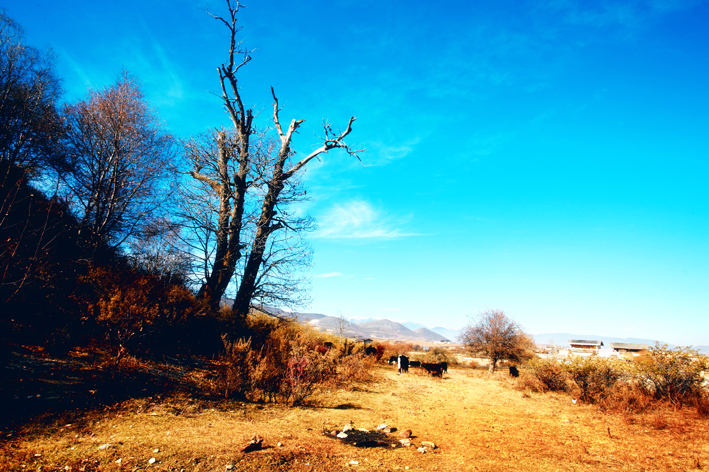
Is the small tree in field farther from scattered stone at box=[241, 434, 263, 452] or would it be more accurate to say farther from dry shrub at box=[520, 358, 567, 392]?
scattered stone at box=[241, 434, 263, 452]

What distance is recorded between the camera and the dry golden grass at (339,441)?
3.88 metres

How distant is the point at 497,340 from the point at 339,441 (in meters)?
25.6

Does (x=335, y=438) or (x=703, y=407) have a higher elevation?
(x=703, y=407)

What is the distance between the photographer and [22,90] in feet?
42.1

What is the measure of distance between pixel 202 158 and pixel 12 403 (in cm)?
1146

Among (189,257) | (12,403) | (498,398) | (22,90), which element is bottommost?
(498,398)

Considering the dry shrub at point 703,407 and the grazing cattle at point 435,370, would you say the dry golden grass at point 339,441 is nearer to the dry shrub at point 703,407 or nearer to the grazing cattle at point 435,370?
the dry shrub at point 703,407

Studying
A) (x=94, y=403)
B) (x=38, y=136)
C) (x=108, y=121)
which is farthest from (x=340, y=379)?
(x=38, y=136)

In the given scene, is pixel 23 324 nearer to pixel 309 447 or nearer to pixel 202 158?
pixel 309 447

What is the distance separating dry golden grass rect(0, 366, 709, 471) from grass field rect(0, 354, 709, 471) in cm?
2

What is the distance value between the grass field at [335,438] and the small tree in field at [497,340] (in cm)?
1860

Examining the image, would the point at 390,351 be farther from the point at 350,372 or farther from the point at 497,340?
the point at 350,372

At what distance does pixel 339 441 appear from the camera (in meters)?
5.34

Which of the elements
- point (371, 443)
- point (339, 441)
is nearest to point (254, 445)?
point (339, 441)
